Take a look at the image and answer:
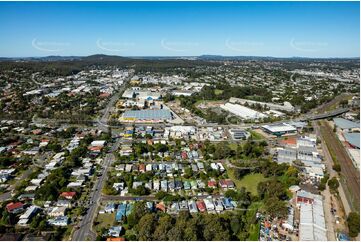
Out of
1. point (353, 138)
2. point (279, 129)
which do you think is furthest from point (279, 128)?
point (353, 138)

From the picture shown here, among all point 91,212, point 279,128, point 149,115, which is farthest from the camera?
point 149,115

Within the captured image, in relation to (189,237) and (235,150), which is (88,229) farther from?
(235,150)

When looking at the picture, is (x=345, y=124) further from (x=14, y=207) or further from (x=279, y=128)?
(x=14, y=207)

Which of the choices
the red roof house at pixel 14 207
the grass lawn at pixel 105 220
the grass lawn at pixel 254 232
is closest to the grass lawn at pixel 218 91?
the grass lawn at pixel 254 232

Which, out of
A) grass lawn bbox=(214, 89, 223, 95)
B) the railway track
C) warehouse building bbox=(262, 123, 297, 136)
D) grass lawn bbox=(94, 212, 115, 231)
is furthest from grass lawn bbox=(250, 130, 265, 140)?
grass lawn bbox=(214, 89, 223, 95)

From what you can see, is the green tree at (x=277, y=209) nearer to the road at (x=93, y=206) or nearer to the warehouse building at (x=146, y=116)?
the road at (x=93, y=206)
